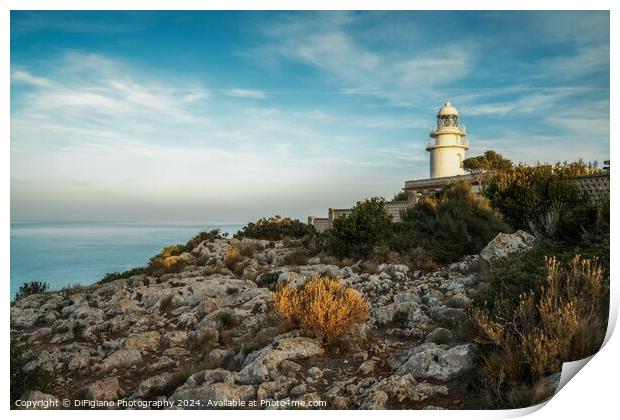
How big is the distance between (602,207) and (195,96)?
5.93 metres

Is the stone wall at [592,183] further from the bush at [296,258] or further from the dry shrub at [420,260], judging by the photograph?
the bush at [296,258]

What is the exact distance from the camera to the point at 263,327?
565 cm

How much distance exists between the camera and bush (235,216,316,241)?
48.5 ft

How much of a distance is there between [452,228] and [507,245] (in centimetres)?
150

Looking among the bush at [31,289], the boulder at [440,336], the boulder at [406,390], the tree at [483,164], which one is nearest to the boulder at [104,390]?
the boulder at [406,390]

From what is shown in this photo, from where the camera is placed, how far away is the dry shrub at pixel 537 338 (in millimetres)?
3562

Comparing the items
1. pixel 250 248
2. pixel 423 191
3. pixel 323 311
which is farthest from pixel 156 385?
pixel 423 191

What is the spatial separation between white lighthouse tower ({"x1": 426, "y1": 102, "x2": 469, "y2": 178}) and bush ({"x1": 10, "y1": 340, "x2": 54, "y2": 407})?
17916mm

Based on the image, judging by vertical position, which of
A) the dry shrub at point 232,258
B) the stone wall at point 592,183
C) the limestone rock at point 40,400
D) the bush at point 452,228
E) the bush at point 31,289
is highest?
the stone wall at point 592,183

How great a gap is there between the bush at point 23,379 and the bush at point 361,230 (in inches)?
253

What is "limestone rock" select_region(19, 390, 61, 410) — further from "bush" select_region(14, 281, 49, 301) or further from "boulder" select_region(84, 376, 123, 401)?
"bush" select_region(14, 281, 49, 301)
